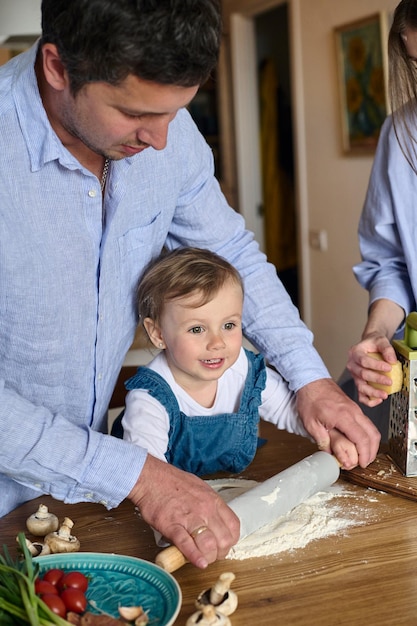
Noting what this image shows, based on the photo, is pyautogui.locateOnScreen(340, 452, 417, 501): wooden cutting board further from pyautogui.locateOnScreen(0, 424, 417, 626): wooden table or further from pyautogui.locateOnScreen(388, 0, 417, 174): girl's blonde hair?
pyautogui.locateOnScreen(388, 0, 417, 174): girl's blonde hair

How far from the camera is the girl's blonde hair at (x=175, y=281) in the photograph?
1522 mm

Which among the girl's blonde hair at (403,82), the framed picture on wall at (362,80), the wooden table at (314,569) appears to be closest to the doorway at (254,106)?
the framed picture on wall at (362,80)

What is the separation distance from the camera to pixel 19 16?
73.9 inches

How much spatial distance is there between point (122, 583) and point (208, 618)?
161 mm

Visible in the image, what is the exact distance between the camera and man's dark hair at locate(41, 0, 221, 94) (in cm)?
102

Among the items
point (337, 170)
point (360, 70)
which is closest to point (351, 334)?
point (337, 170)

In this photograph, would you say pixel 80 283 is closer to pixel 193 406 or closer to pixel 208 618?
pixel 193 406

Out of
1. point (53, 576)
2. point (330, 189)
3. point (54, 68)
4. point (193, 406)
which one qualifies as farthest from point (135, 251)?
point (330, 189)

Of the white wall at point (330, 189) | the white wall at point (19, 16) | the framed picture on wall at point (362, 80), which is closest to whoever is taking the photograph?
the white wall at point (19, 16)

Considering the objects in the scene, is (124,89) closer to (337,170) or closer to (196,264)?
(196,264)

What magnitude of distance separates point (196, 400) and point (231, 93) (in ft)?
14.8

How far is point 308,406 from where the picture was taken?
1564mm

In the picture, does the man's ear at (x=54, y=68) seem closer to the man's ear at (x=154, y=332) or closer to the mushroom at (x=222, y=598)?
the man's ear at (x=154, y=332)

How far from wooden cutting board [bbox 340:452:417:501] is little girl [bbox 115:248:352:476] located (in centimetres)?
6
